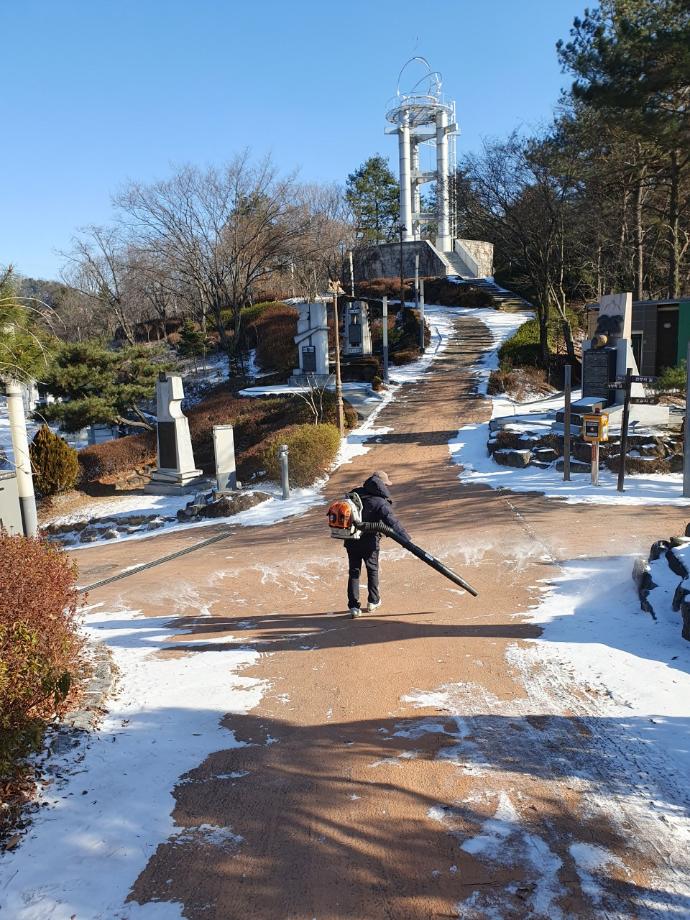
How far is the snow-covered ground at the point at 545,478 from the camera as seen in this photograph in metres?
12.3

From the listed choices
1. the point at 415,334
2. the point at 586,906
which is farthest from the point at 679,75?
the point at 415,334

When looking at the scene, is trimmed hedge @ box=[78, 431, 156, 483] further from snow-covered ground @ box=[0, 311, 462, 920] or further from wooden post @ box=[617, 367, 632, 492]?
snow-covered ground @ box=[0, 311, 462, 920]

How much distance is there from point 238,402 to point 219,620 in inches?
808

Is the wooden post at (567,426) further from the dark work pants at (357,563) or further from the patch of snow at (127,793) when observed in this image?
the patch of snow at (127,793)

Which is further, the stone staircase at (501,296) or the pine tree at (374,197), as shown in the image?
the pine tree at (374,197)

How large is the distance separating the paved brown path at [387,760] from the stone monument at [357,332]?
76.3ft

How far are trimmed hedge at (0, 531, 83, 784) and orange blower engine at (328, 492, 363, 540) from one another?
2483 millimetres

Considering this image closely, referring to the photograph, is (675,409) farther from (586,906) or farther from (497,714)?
(586,906)

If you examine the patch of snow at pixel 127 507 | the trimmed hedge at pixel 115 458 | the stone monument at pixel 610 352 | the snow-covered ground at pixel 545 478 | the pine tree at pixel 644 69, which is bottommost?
the patch of snow at pixel 127 507

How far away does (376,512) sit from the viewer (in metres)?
7.26

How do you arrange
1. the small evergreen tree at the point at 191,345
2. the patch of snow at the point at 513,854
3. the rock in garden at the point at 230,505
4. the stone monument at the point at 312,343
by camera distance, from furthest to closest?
the small evergreen tree at the point at 191,345 < the stone monument at the point at 312,343 < the rock in garden at the point at 230,505 < the patch of snow at the point at 513,854

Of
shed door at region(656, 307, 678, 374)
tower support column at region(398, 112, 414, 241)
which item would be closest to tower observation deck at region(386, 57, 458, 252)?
tower support column at region(398, 112, 414, 241)

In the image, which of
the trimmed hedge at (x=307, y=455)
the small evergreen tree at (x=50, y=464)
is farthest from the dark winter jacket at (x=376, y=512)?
the small evergreen tree at (x=50, y=464)

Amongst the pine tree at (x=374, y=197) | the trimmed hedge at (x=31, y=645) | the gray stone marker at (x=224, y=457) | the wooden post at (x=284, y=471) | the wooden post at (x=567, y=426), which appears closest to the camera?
the trimmed hedge at (x=31, y=645)
